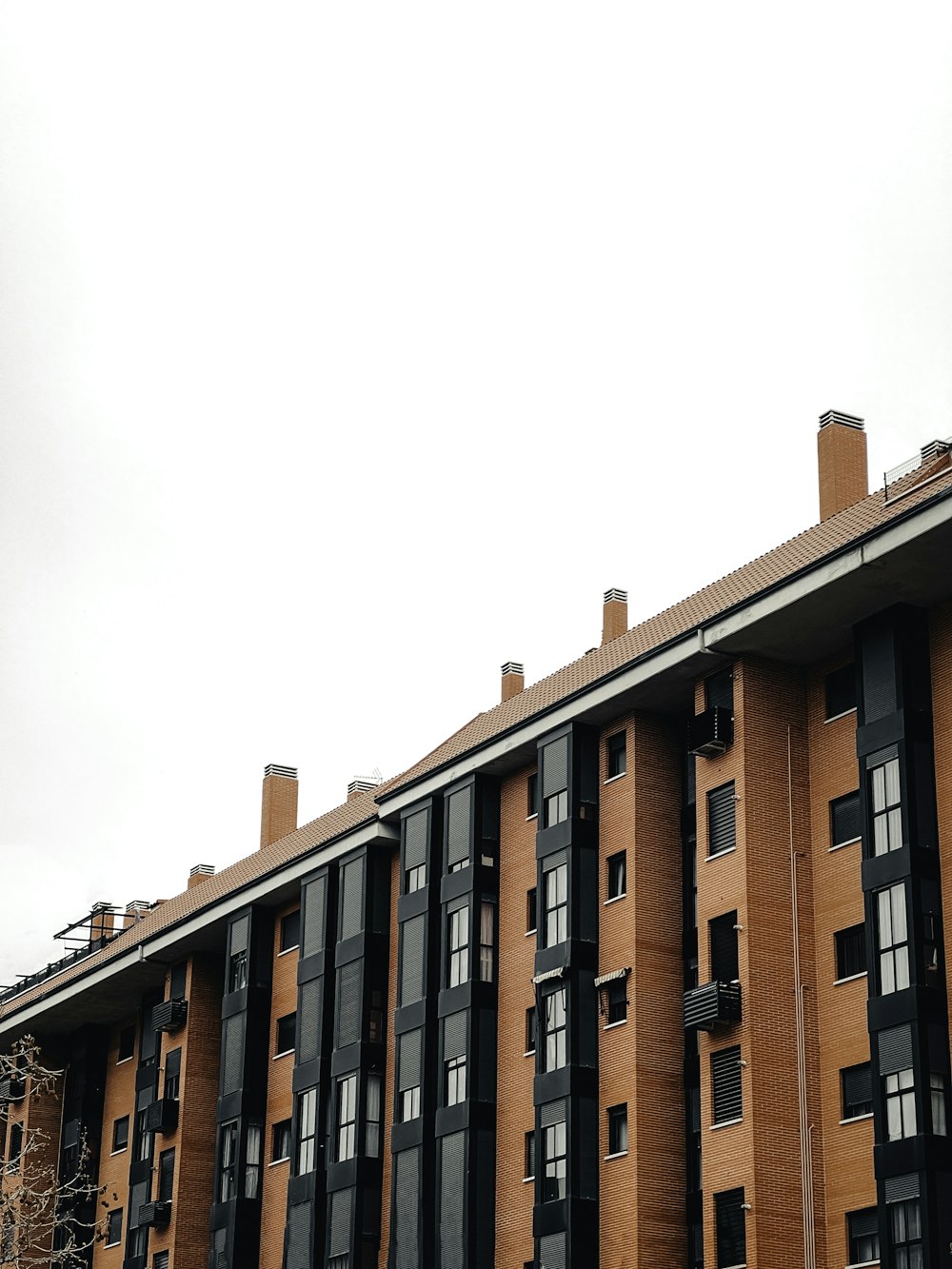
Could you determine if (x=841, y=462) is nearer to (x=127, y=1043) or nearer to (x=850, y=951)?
(x=850, y=951)

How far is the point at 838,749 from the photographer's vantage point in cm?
5138

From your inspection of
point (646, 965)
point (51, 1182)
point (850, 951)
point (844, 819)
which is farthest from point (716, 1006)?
point (51, 1182)

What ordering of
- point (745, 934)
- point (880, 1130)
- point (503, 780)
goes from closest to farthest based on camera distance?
point (880, 1130) → point (745, 934) → point (503, 780)

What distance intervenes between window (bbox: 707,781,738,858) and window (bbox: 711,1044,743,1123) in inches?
200

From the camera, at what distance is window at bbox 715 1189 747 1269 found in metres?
47.7

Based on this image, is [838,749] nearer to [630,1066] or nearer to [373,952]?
[630,1066]

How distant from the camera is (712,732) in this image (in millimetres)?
52344

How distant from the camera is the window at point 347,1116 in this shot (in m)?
61.6

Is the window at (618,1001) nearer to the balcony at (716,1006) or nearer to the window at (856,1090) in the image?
the balcony at (716,1006)

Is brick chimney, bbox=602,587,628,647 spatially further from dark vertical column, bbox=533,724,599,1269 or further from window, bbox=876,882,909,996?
window, bbox=876,882,909,996

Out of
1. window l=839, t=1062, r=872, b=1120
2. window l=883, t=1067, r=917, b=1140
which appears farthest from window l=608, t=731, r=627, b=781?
window l=883, t=1067, r=917, b=1140

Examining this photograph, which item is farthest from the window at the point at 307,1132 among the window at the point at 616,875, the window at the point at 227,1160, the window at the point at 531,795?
the window at the point at 616,875

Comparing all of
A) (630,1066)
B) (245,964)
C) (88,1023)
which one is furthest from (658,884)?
(88,1023)

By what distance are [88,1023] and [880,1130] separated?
146 feet
